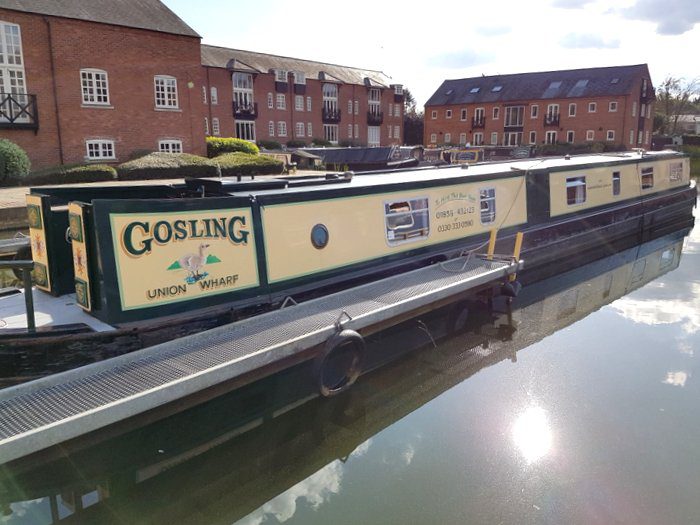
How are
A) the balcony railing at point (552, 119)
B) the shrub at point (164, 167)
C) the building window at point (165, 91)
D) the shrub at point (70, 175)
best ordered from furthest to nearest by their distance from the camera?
the balcony railing at point (552, 119) < the building window at point (165, 91) < the shrub at point (164, 167) < the shrub at point (70, 175)

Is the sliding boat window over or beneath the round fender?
over

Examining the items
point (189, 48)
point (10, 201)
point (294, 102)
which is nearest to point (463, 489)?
point (10, 201)

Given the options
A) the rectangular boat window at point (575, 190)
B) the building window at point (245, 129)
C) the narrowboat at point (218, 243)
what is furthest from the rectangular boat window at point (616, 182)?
the building window at point (245, 129)

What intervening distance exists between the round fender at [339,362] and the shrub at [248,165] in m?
15.9

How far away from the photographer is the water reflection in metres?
4.81

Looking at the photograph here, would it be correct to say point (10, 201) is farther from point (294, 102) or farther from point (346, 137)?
point (346, 137)

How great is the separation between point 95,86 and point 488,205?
17.6 metres

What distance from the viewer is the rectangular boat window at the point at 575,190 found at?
11398mm

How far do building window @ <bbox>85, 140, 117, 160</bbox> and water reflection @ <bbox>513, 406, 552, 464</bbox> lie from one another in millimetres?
20260

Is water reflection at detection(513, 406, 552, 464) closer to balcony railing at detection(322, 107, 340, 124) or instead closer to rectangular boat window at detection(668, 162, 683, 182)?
rectangular boat window at detection(668, 162, 683, 182)

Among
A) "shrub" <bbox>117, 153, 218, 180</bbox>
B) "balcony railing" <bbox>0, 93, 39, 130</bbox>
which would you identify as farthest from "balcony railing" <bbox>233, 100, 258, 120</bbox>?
"balcony railing" <bbox>0, 93, 39, 130</bbox>

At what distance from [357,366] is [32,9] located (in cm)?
1966

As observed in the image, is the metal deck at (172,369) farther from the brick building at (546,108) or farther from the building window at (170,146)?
the brick building at (546,108)

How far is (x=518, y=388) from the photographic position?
6020 mm
